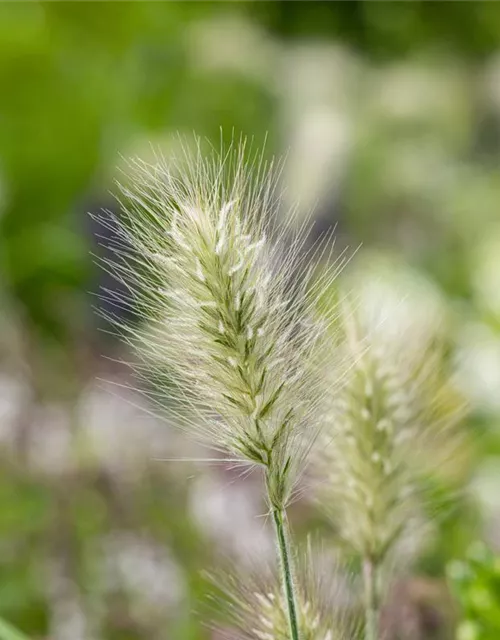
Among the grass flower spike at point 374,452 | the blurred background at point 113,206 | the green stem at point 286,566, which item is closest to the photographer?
the green stem at point 286,566

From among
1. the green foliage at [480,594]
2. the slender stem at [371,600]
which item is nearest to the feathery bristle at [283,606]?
the slender stem at [371,600]

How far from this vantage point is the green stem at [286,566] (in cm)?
28

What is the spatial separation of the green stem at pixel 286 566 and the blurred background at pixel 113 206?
0.14 meters

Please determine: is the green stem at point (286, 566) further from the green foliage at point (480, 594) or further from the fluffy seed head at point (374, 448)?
the green foliage at point (480, 594)

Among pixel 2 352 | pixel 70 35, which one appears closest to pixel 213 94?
pixel 70 35

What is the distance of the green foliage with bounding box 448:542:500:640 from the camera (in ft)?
1.51

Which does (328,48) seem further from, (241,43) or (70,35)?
(70,35)

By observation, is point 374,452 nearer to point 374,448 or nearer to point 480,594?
point 374,448

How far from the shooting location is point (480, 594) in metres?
0.46

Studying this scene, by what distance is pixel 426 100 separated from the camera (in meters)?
3.92

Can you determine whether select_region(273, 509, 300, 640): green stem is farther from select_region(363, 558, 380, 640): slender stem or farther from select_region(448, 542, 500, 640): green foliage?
select_region(448, 542, 500, 640): green foliage

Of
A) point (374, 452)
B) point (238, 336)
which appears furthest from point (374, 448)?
point (238, 336)

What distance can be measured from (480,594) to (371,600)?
0.13 m

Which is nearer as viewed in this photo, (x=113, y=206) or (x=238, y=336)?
(x=238, y=336)
